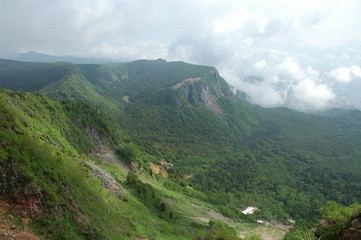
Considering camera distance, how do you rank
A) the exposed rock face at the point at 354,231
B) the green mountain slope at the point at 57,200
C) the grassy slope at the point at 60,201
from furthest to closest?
the grassy slope at the point at 60,201, the green mountain slope at the point at 57,200, the exposed rock face at the point at 354,231

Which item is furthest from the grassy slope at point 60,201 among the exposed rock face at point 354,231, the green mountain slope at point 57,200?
the exposed rock face at point 354,231

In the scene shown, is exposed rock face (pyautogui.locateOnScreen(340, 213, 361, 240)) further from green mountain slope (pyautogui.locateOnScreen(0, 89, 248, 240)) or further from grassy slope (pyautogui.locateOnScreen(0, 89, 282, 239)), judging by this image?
grassy slope (pyautogui.locateOnScreen(0, 89, 282, 239))

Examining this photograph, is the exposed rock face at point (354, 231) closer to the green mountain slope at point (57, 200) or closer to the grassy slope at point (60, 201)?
the green mountain slope at point (57, 200)

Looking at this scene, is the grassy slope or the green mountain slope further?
the grassy slope

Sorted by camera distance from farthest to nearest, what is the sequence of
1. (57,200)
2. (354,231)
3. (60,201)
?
(60,201)
(57,200)
(354,231)

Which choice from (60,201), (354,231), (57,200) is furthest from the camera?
(60,201)

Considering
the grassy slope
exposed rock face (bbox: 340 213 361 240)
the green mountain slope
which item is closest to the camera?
exposed rock face (bbox: 340 213 361 240)

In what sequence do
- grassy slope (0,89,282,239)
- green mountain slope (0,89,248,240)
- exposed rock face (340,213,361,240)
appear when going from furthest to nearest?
grassy slope (0,89,282,239)
green mountain slope (0,89,248,240)
exposed rock face (340,213,361,240)

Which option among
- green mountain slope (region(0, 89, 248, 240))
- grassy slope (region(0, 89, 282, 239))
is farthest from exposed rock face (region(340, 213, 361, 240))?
grassy slope (region(0, 89, 282, 239))

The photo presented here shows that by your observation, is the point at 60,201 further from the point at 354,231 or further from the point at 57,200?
the point at 354,231

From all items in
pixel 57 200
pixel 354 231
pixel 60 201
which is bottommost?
pixel 60 201

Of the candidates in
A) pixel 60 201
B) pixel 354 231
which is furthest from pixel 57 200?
pixel 354 231

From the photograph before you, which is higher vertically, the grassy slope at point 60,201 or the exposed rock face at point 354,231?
the exposed rock face at point 354,231

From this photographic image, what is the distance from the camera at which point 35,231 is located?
24828 millimetres
